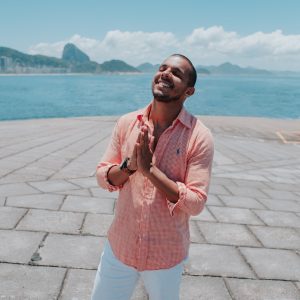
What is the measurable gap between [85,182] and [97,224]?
1.62 meters

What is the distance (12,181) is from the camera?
5.29m

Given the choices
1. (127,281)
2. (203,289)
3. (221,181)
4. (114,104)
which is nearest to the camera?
(127,281)

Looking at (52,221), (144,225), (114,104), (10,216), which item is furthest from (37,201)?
(114,104)

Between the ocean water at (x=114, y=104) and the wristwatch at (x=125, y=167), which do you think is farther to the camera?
the ocean water at (x=114, y=104)

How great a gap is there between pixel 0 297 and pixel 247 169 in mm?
5954

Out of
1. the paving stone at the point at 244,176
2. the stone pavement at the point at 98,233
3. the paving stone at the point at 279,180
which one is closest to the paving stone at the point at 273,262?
the stone pavement at the point at 98,233

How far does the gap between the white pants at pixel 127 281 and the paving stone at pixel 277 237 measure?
2.27 metres

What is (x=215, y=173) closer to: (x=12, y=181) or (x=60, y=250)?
(x=12, y=181)

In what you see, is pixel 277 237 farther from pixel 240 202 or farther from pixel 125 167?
pixel 125 167

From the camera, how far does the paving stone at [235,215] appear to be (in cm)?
436

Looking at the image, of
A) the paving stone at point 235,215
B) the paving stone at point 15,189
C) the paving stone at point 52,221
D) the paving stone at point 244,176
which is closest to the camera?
the paving stone at point 52,221

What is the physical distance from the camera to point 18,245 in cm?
324

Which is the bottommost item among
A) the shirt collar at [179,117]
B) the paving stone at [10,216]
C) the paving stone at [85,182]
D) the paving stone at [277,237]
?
the paving stone at [85,182]

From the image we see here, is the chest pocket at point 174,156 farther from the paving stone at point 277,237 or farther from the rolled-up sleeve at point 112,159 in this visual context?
the paving stone at point 277,237
